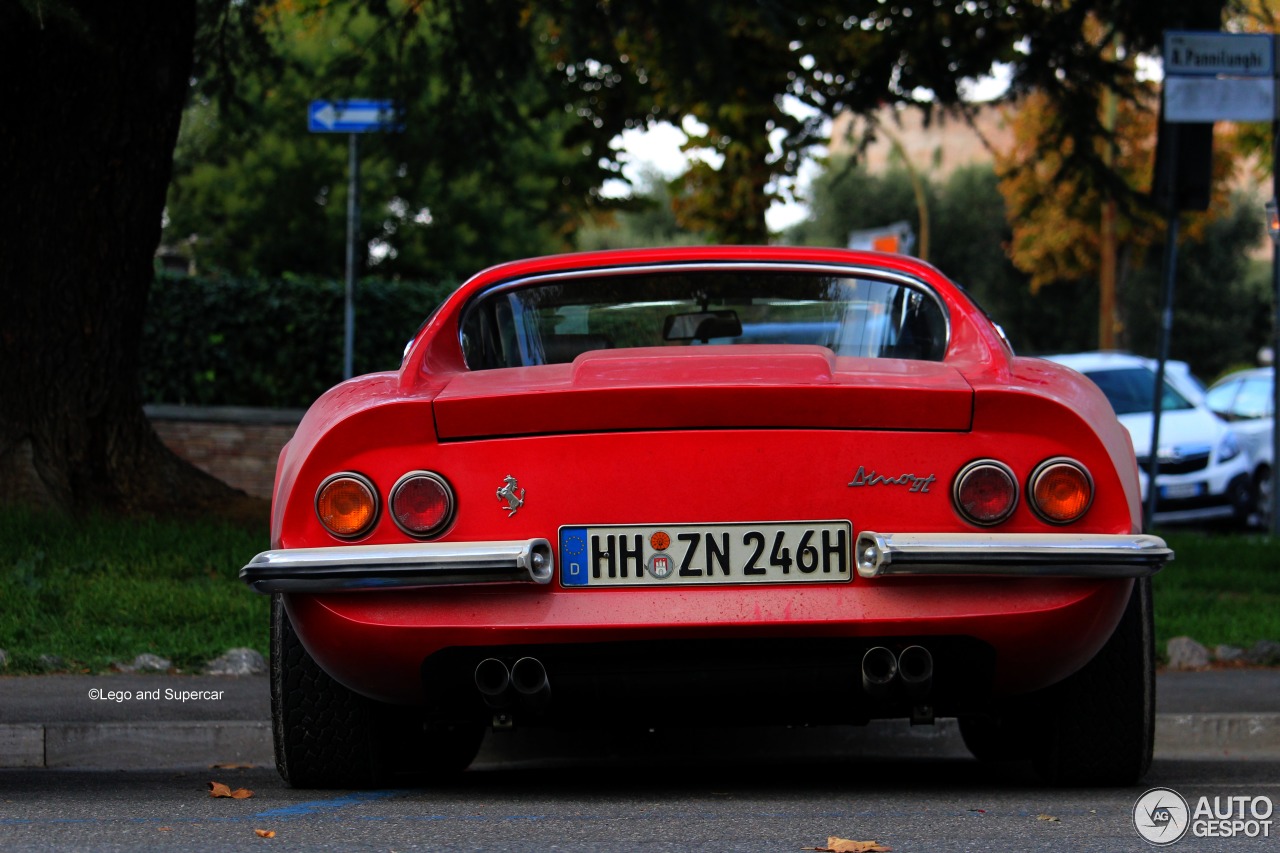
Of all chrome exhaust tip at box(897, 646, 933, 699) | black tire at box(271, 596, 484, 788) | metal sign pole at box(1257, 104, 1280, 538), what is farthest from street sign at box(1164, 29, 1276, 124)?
black tire at box(271, 596, 484, 788)

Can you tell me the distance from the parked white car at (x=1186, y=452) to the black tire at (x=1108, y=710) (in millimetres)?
12168

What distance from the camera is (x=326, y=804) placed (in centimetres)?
454

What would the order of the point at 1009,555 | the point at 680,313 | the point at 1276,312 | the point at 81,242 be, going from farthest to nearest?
1. the point at 1276,312
2. the point at 81,242
3. the point at 680,313
4. the point at 1009,555

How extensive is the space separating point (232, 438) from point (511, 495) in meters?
12.6

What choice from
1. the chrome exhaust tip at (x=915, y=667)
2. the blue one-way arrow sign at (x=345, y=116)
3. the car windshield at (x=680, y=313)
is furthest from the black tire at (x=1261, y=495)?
the chrome exhaust tip at (x=915, y=667)

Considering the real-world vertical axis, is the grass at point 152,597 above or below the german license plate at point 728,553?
below

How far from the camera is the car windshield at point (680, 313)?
5.11 metres

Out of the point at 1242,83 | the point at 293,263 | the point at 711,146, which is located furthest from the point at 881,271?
the point at 293,263

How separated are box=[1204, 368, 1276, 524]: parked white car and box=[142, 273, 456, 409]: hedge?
852 cm

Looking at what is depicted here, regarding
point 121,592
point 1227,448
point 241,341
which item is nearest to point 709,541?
point 121,592

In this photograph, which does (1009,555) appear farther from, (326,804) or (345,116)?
(345,116)

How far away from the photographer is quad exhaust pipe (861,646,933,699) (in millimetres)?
4168

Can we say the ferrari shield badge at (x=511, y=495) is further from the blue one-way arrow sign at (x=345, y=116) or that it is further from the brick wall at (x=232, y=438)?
the brick wall at (x=232, y=438)

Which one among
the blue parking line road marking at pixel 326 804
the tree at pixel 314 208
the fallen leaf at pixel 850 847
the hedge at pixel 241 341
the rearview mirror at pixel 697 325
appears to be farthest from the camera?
the tree at pixel 314 208
